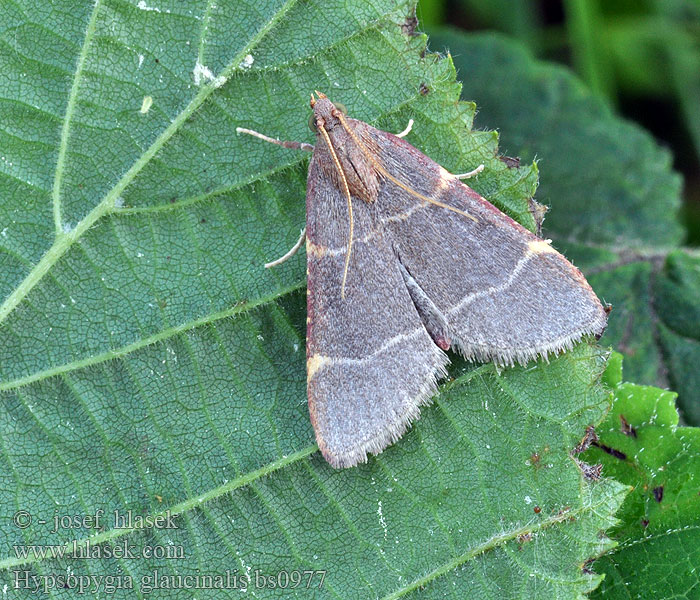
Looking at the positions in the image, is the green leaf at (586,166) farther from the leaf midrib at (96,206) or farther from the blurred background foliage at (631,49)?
the leaf midrib at (96,206)

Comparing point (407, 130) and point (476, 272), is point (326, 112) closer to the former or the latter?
point (407, 130)

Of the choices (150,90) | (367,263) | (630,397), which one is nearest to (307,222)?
(367,263)

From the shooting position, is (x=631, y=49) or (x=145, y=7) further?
(x=631, y=49)

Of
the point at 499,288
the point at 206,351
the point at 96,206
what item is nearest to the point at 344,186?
the point at 499,288

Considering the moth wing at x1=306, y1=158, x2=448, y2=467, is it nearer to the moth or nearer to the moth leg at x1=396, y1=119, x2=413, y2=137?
the moth

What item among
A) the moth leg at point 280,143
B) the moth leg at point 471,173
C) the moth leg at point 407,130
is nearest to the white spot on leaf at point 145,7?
the moth leg at point 280,143

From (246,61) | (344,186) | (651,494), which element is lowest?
(651,494)

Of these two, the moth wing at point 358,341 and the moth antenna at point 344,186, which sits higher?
the moth antenna at point 344,186
